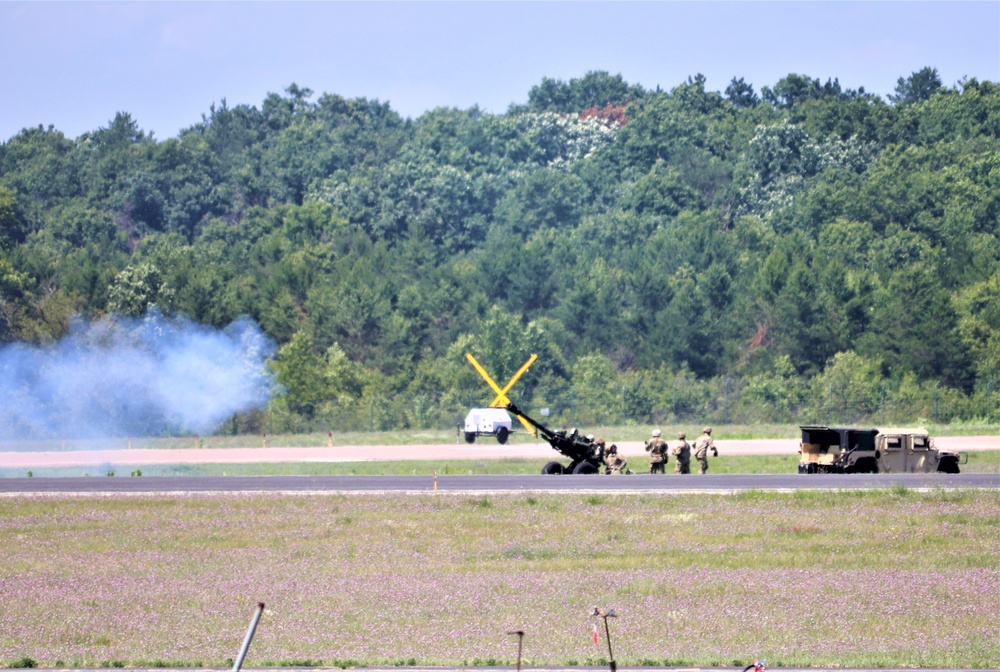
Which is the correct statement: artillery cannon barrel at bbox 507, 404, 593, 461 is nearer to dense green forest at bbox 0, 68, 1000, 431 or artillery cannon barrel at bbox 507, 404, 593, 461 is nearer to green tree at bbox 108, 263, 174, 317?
dense green forest at bbox 0, 68, 1000, 431

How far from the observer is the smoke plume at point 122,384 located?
2694 inches

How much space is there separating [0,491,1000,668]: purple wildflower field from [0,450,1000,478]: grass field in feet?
42.3

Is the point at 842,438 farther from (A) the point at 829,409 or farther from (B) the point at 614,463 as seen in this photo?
(A) the point at 829,409

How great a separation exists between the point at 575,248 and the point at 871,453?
72.1 meters

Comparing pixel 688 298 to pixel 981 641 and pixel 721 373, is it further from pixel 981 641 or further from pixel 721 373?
pixel 981 641

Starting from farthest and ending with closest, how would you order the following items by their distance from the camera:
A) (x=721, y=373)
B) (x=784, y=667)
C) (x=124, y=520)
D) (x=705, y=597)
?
(x=721, y=373), (x=124, y=520), (x=705, y=597), (x=784, y=667)

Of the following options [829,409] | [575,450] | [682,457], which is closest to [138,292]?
[829,409]

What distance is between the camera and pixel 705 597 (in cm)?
2272

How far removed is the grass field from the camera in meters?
49.3

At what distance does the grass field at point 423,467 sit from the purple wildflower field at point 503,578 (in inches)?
507

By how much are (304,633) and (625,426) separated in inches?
2152

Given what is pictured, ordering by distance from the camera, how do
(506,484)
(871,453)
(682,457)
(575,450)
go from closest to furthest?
(506,484)
(871,453)
(682,457)
(575,450)

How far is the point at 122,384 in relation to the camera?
69.5 m

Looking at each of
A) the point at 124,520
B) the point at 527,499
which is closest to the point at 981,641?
the point at 527,499
